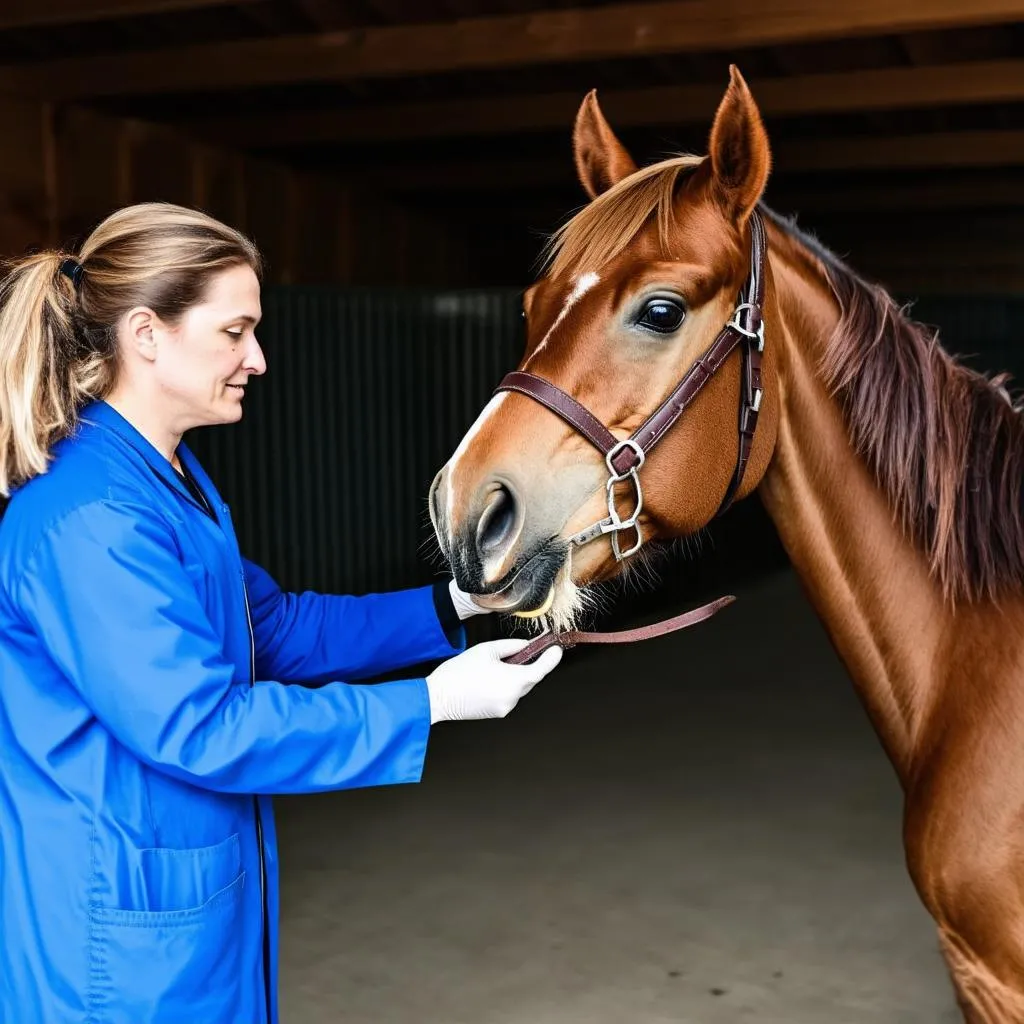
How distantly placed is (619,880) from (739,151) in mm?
2180

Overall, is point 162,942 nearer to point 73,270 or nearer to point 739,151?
point 73,270

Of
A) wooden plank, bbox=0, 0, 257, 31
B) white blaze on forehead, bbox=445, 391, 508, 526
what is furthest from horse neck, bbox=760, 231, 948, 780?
wooden plank, bbox=0, 0, 257, 31

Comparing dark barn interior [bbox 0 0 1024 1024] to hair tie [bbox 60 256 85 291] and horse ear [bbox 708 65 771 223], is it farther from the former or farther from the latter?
horse ear [bbox 708 65 771 223]

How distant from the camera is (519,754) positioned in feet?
13.3

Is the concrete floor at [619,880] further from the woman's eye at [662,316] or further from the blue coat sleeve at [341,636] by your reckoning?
the woman's eye at [662,316]

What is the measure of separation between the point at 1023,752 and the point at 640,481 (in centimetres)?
55

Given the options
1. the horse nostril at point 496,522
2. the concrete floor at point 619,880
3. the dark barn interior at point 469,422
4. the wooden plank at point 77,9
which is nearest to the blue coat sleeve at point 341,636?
the horse nostril at point 496,522

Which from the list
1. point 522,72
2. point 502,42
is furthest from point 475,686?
point 522,72

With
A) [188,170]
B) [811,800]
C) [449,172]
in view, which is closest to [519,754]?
[811,800]

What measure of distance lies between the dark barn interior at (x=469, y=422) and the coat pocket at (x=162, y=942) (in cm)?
78

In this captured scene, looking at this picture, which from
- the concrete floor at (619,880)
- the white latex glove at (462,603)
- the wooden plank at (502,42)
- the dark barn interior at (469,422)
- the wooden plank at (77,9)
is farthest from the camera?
the wooden plank at (77,9)

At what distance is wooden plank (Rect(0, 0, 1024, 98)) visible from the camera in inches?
113

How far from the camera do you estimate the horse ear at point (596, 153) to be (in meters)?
1.59

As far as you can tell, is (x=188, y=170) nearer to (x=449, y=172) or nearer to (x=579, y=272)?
(x=449, y=172)
